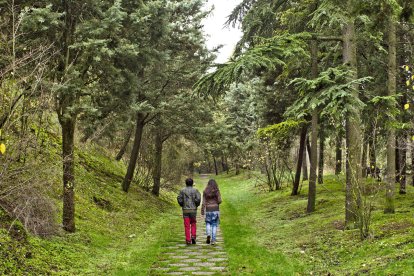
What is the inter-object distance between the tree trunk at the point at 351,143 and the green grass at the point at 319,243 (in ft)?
1.40

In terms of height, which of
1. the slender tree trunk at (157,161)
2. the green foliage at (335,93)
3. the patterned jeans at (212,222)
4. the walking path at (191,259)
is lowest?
the walking path at (191,259)

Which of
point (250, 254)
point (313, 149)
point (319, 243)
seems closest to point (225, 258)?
point (250, 254)

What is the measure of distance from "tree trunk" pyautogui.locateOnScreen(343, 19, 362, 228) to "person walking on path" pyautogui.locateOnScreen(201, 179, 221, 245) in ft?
11.2

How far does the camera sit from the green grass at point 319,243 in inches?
294

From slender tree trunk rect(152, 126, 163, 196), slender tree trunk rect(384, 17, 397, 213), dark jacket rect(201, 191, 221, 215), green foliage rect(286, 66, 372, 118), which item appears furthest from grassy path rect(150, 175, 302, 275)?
slender tree trunk rect(152, 126, 163, 196)

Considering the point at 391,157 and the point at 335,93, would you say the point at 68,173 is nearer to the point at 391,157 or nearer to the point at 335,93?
the point at 335,93

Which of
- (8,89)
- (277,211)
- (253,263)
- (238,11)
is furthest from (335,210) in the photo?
(8,89)

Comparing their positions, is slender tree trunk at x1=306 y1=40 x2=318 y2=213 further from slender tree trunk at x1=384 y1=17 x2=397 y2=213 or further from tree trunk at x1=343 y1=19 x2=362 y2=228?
tree trunk at x1=343 y1=19 x2=362 y2=228

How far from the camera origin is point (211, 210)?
11.0 meters

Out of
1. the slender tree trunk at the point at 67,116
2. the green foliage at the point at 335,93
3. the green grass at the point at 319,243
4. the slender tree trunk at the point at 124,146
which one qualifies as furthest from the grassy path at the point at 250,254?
the slender tree trunk at the point at 124,146

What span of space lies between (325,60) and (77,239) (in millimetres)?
11005

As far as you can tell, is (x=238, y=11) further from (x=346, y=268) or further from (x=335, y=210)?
(x=346, y=268)

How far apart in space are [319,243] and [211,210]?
2.92 metres

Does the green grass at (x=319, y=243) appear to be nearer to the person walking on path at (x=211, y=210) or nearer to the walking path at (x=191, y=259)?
the walking path at (x=191, y=259)
